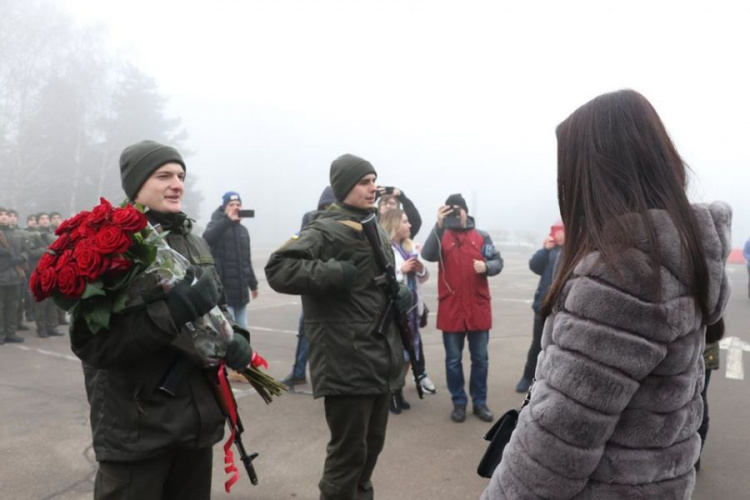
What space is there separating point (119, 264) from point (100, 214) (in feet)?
0.70

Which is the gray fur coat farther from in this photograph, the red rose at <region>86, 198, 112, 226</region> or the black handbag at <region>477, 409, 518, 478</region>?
the red rose at <region>86, 198, 112, 226</region>

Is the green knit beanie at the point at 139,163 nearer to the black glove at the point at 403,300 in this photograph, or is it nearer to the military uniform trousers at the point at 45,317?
the black glove at the point at 403,300

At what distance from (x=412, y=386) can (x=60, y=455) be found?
324 cm

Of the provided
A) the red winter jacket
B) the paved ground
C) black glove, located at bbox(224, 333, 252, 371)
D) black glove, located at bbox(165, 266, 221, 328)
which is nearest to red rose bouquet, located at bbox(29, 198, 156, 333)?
black glove, located at bbox(165, 266, 221, 328)

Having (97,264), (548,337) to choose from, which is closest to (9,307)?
(97,264)

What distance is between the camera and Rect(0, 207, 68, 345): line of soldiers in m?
8.52

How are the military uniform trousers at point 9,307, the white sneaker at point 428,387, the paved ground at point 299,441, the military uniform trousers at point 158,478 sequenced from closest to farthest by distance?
the military uniform trousers at point 158,478
the paved ground at point 299,441
the white sneaker at point 428,387
the military uniform trousers at point 9,307

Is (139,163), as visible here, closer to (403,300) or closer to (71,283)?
(71,283)

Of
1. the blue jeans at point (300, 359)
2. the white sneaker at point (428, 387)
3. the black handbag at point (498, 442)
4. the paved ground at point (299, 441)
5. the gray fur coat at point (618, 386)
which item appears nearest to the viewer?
the gray fur coat at point (618, 386)

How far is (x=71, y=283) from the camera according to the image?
1836 mm

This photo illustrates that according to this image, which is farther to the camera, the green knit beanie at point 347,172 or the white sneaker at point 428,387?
the white sneaker at point 428,387

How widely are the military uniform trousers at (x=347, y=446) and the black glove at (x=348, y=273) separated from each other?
59cm

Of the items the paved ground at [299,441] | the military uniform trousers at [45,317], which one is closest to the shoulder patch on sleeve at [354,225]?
the paved ground at [299,441]

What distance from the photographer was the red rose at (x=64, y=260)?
1.89 meters
